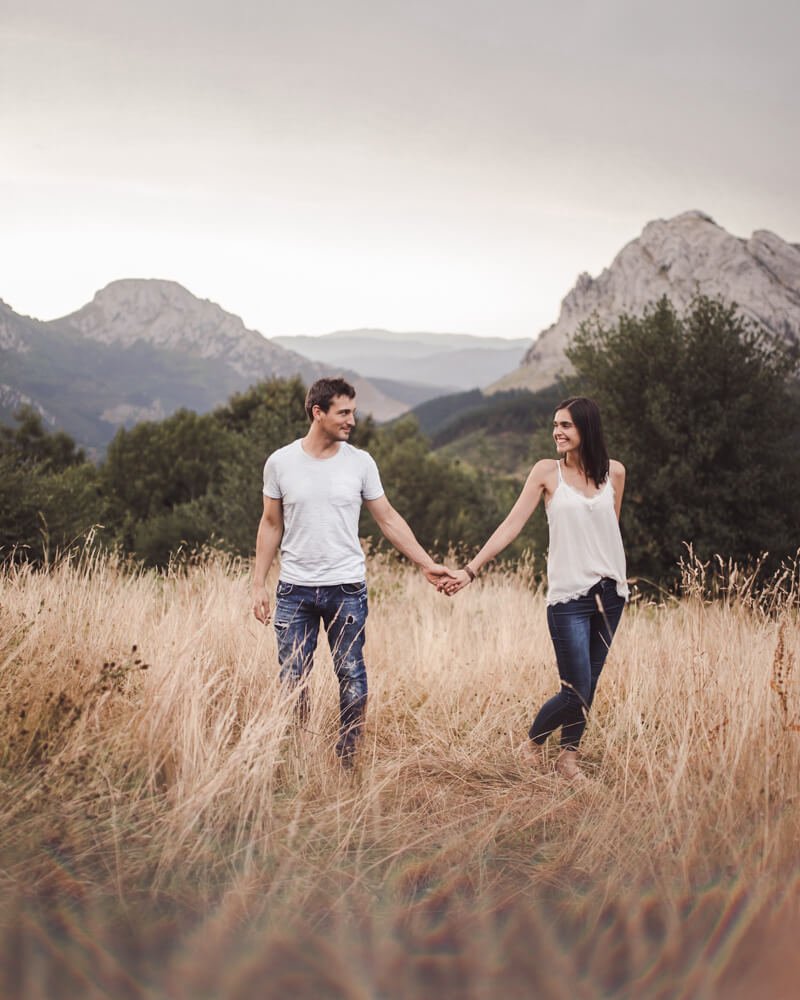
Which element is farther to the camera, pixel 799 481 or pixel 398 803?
pixel 799 481

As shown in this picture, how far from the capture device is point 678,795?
141 inches

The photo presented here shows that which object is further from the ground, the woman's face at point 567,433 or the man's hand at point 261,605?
the woman's face at point 567,433

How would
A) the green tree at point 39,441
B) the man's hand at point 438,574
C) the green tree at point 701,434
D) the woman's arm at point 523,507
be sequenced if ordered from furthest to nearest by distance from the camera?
the green tree at point 39,441 < the green tree at point 701,434 < the man's hand at point 438,574 < the woman's arm at point 523,507

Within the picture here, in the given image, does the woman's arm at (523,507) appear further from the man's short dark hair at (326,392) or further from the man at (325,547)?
the man's short dark hair at (326,392)

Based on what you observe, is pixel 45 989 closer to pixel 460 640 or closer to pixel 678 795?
pixel 678 795

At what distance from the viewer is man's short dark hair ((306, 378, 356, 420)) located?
4113 mm

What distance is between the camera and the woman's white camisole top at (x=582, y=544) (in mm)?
4043

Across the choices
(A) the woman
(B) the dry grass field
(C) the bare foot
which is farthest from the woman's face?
(C) the bare foot

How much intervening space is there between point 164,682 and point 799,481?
592 inches

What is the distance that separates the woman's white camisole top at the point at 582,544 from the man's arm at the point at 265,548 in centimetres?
145

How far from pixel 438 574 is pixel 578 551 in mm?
1209

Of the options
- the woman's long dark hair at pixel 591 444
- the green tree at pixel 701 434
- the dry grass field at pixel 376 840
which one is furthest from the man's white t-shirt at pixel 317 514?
Result: the green tree at pixel 701 434

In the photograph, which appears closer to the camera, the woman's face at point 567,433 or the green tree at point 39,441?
the woman's face at point 567,433

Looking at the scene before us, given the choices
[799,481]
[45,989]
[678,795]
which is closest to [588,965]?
[678,795]
